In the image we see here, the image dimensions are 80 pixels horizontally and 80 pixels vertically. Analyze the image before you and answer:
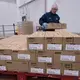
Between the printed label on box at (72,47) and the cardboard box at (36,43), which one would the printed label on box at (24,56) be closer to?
the cardboard box at (36,43)

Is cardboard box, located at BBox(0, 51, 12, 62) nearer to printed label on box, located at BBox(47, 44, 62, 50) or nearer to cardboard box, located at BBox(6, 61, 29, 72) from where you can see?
cardboard box, located at BBox(6, 61, 29, 72)

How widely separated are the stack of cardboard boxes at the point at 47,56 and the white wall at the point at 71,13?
85.2 inches

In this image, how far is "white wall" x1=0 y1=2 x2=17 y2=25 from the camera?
11133 mm

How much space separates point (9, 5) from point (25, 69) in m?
10.0

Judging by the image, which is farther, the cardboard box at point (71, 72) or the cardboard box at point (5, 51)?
the cardboard box at point (5, 51)

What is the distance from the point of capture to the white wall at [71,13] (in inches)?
151

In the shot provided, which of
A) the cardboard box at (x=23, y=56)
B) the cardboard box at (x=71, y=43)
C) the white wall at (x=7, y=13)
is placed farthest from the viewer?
the white wall at (x=7, y=13)

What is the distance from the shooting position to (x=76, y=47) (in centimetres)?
165

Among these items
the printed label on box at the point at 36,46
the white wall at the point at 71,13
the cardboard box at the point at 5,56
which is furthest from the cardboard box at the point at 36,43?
the white wall at the point at 71,13

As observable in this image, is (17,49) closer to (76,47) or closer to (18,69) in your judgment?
(18,69)

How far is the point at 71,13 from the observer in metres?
4.13

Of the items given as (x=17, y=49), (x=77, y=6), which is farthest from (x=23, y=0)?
(x=17, y=49)

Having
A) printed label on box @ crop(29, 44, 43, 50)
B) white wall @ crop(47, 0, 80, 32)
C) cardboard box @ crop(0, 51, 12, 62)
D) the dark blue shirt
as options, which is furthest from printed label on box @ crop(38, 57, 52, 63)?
white wall @ crop(47, 0, 80, 32)

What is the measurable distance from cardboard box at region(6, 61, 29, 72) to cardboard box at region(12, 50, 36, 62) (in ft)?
0.14
